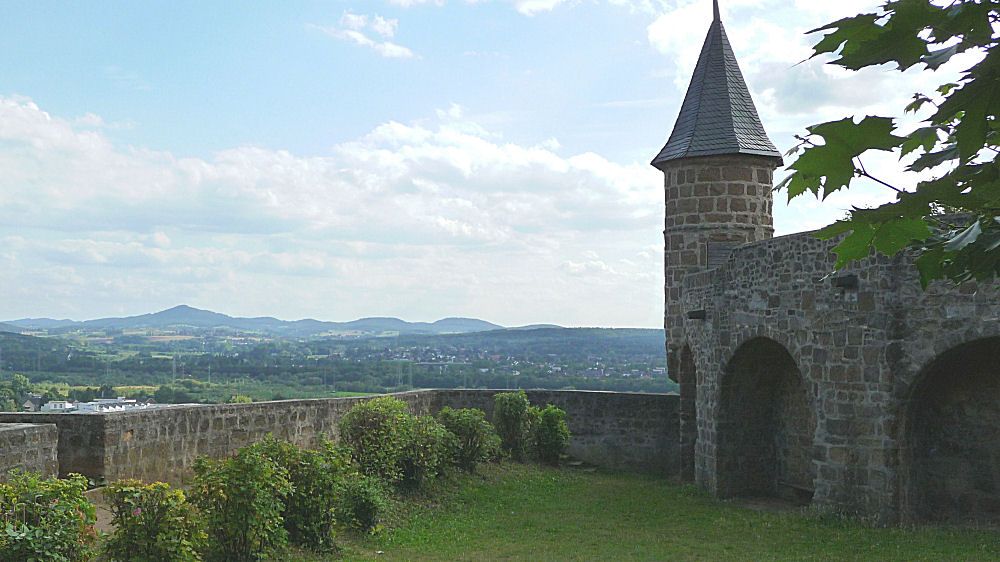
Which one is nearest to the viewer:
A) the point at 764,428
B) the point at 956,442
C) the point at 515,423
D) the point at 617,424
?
the point at 956,442

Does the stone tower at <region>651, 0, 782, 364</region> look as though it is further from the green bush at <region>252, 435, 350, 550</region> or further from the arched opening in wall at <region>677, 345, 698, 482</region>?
the green bush at <region>252, 435, 350, 550</region>

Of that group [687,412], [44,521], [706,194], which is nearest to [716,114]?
[706,194]

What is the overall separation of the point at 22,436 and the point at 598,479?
1008 cm

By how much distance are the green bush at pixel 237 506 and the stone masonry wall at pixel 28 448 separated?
200 centimetres

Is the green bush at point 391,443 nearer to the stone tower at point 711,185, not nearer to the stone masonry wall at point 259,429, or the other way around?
the stone masonry wall at point 259,429

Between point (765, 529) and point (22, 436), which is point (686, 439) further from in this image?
point (22, 436)

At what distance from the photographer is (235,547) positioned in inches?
331

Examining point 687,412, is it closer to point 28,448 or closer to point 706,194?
point 706,194

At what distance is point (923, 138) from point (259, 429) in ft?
40.5

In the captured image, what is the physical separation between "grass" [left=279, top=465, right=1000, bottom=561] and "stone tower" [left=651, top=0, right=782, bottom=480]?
276cm

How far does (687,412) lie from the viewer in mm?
16469

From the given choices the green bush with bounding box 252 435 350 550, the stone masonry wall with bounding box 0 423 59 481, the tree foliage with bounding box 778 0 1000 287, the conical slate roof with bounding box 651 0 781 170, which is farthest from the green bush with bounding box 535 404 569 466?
the tree foliage with bounding box 778 0 1000 287

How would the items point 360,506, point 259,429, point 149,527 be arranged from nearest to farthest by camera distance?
point 149,527, point 360,506, point 259,429

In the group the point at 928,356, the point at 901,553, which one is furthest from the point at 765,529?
the point at 928,356
